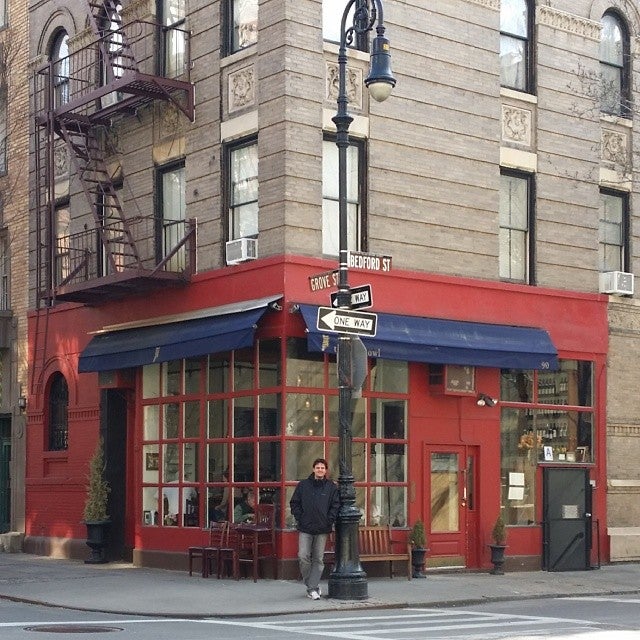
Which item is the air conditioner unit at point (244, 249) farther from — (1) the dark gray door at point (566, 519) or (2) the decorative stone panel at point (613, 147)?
(2) the decorative stone panel at point (613, 147)

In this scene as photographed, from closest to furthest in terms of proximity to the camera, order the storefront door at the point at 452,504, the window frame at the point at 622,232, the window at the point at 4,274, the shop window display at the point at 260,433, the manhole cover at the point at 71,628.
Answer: the manhole cover at the point at 71,628 < the shop window display at the point at 260,433 < the storefront door at the point at 452,504 < the window frame at the point at 622,232 < the window at the point at 4,274

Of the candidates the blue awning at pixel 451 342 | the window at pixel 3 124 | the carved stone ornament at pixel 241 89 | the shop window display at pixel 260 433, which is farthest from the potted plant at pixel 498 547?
the window at pixel 3 124

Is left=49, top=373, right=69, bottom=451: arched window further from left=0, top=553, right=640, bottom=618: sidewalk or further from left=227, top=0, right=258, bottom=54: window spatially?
left=227, top=0, right=258, bottom=54: window

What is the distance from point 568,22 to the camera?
24422mm

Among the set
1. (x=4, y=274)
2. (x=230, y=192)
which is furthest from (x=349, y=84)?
(x=4, y=274)

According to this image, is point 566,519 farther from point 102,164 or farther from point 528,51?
point 102,164

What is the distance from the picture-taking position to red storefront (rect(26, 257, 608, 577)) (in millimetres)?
20656

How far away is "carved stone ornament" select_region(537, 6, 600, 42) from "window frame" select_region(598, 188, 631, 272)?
280 centimetres

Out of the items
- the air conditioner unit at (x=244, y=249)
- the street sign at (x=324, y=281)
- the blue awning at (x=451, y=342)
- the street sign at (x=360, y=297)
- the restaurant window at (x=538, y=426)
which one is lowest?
the restaurant window at (x=538, y=426)

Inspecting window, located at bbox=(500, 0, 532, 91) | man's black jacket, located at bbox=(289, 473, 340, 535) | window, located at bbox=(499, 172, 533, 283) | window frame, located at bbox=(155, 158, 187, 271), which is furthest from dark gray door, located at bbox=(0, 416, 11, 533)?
window, located at bbox=(500, 0, 532, 91)

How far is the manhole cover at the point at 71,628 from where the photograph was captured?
14.3 m

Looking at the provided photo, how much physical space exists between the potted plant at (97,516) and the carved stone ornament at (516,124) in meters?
9.11

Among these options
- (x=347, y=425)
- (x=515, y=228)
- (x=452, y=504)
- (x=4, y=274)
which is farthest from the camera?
(x=4, y=274)

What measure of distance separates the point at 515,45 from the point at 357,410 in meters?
7.20
